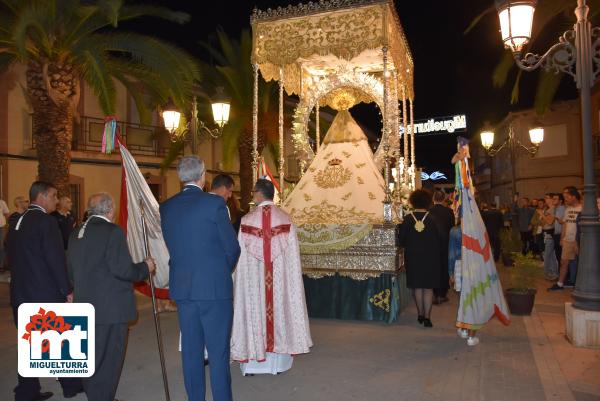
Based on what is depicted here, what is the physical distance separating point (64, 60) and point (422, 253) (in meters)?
8.90

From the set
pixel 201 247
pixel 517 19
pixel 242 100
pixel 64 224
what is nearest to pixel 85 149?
pixel 242 100

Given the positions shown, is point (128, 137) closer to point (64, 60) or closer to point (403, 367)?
point (64, 60)

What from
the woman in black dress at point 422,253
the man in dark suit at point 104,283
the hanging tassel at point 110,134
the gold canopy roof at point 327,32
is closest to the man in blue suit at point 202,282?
the man in dark suit at point 104,283

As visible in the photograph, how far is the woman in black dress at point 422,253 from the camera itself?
7141 millimetres

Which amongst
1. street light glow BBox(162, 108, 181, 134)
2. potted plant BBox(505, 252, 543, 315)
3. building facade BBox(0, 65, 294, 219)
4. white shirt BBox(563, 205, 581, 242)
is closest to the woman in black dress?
potted plant BBox(505, 252, 543, 315)

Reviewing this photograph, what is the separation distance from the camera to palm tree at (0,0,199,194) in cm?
1070

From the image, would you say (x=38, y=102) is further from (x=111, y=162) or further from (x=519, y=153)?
(x=519, y=153)

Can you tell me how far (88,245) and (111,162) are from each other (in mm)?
19142

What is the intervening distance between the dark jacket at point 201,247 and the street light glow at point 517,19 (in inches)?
184

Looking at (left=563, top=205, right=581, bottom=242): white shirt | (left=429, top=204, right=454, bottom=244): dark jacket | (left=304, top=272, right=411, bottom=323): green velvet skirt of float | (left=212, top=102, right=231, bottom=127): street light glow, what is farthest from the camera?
(left=212, top=102, right=231, bottom=127): street light glow

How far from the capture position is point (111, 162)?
71.9 feet

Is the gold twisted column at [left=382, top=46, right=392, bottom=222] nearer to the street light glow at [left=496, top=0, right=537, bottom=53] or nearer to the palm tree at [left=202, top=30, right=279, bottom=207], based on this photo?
the street light glow at [left=496, top=0, right=537, bottom=53]

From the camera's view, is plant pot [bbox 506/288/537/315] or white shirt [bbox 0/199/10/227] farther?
white shirt [bbox 0/199/10/227]

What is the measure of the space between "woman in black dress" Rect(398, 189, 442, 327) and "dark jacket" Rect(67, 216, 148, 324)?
4276 mm
